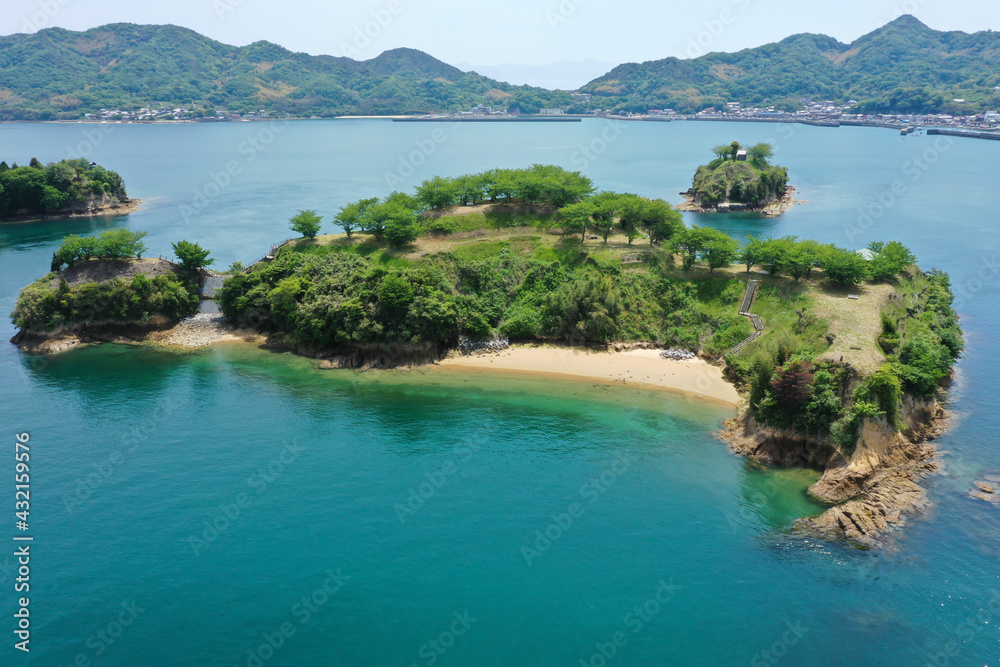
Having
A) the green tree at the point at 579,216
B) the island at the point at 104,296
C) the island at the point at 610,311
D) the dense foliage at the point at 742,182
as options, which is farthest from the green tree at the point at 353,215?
the dense foliage at the point at 742,182

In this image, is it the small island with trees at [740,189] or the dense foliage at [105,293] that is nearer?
the dense foliage at [105,293]

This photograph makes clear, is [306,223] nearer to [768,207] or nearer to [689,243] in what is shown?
[689,243]

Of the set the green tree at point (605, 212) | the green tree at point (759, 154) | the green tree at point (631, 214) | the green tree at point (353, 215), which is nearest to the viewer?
the green tree at point (605, 212)

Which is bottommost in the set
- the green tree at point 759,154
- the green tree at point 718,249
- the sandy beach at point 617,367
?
the sandy beach at point 617,367

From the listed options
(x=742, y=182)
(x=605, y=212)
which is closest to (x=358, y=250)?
(x=605, y=212)

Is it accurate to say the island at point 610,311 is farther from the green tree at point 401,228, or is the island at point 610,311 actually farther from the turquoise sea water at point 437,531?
the turquoise sea water at point 437,531

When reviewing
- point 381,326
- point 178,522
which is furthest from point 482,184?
point 178,522

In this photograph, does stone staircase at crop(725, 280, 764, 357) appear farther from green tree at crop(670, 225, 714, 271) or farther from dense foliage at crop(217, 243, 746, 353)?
green tree at crop(670, 225, 714, 271)
